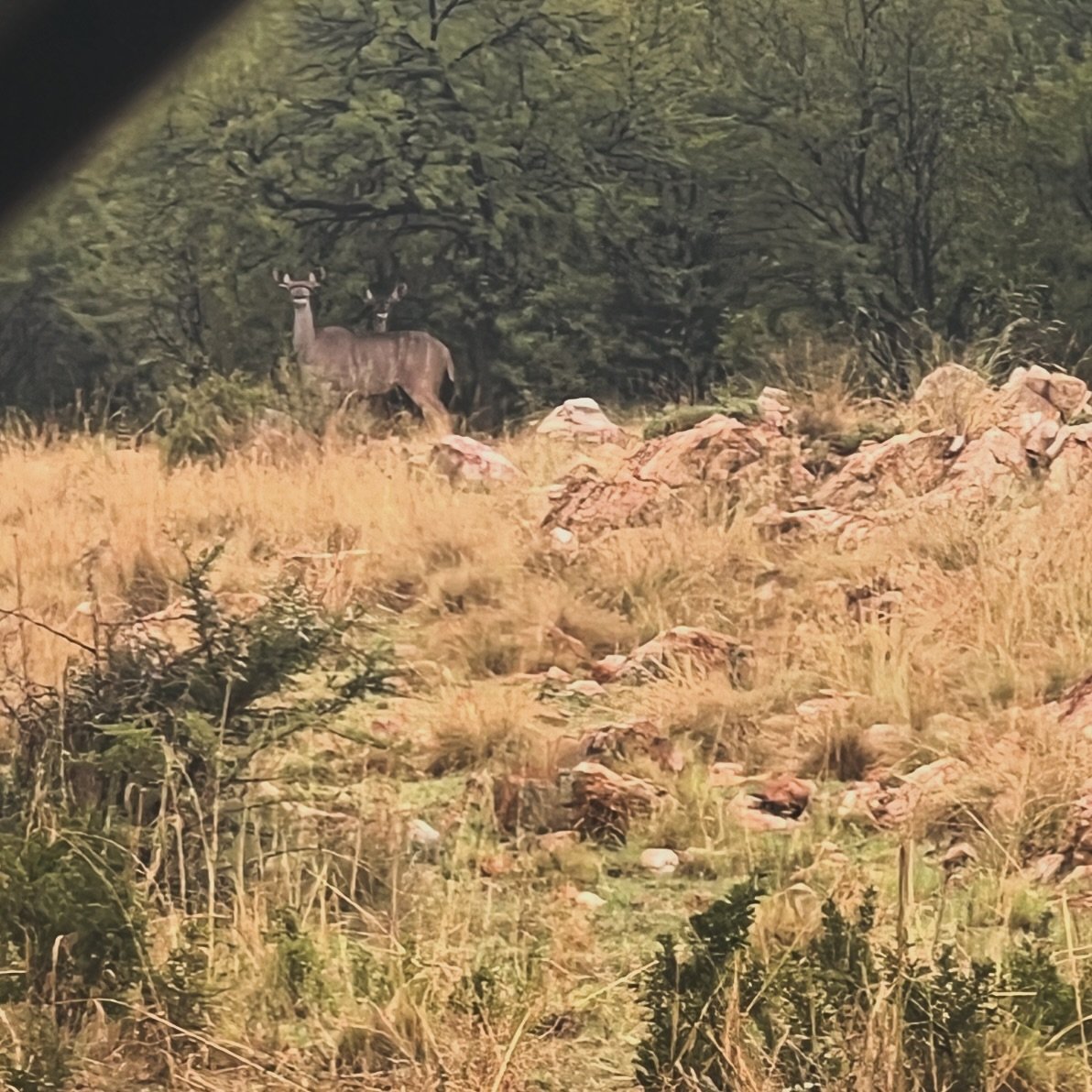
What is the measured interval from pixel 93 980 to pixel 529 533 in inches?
70.7

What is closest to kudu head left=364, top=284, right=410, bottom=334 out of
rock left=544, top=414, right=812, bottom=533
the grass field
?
the grass field

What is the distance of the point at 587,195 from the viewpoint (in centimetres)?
498

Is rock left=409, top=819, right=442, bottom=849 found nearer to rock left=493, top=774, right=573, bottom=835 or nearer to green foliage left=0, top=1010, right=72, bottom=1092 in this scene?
rock left=493, top=774, right=573, bottom=835

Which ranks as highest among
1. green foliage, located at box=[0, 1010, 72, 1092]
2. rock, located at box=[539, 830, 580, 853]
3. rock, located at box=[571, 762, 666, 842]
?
rock, located at box=[571, 762, 666, 842]

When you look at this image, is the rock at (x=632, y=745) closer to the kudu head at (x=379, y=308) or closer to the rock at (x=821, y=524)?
the rock at (x=821, y=524)

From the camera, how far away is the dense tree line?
4516mm

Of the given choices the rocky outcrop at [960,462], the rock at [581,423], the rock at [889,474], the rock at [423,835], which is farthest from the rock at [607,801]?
the rock at [581,423]

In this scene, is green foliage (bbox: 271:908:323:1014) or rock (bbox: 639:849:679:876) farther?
rock (bbox: 639:849:679:876)

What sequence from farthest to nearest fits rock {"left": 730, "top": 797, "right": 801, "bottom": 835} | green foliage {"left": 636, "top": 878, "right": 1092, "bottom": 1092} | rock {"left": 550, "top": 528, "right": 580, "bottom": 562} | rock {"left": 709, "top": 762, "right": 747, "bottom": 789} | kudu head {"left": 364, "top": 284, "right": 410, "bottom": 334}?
kudu head {"left": 364, "top": 284, "right": 410, "bottom": 334}
rock {"left": 550, "top": 528, "right": 580, "bottom": 562}
rock {"left": 709, "top": 762, "right": 747, "bottom": 789}
rock {"left": 730, "top": 797, "right": 801, "bottom": 835}
green foliage {"left": 636, "top": 878, "right": 1092, "bottom": 1092}

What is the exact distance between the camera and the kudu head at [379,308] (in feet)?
15.5

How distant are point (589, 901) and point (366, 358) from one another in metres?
2.38

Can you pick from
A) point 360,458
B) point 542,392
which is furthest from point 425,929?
point 542,392

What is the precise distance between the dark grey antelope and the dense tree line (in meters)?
0.07

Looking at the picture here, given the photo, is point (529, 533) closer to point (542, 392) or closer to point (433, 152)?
point (542, 392)
